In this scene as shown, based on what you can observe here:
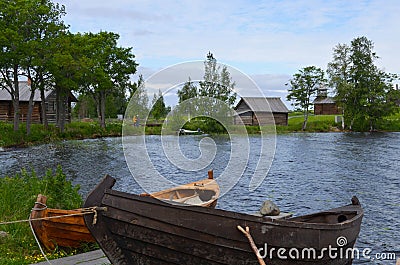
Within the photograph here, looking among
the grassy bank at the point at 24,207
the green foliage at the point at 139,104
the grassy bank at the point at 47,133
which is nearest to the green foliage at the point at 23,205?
the grassy bank at the point at 24,207

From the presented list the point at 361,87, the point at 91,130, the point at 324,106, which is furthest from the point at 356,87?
the point at 91,130

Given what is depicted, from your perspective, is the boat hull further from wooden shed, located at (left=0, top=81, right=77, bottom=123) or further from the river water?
wooden shed, located at (left=0, top=81, right=77, bottom=123)

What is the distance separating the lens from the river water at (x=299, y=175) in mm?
15180

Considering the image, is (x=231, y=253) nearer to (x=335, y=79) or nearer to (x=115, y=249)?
(x=115, y=249)

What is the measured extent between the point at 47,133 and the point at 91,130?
28.2 ft

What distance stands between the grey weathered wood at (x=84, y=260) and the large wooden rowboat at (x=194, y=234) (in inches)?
47.1

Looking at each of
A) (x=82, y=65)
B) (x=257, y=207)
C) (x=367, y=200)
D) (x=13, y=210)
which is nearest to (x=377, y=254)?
(x=257, y=207)

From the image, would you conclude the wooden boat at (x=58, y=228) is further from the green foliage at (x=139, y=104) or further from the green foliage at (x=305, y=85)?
the green foliage at (x=305, y=85)

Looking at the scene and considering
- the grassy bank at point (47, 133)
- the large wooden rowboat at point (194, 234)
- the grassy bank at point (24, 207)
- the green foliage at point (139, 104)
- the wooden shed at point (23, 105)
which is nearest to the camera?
the large wooden rowboat at point (194, 234)

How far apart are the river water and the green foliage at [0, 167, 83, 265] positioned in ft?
8.81

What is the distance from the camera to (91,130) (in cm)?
5250

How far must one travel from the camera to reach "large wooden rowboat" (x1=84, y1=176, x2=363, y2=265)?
6.22 meters

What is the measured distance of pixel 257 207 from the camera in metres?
16.8

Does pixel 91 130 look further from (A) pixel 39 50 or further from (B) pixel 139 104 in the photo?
(B) pixel 139 104
